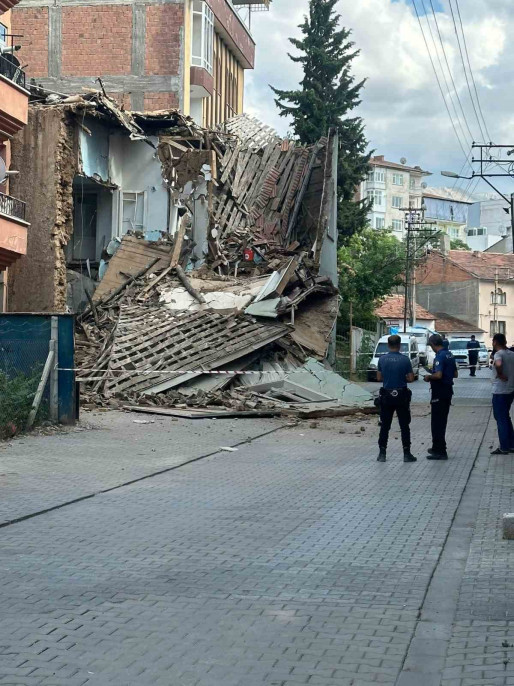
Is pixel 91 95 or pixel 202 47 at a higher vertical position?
pixel 202 47

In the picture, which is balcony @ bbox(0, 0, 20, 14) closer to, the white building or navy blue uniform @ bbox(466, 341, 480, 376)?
navy blue uniform @ bbox(466, 341, 480, 376)

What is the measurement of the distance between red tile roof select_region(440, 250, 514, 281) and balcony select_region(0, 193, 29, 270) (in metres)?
72.5

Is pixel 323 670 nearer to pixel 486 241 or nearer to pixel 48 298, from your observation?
pixel 48 298

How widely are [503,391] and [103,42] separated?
32.6 m

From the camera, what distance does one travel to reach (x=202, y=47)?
44.1m

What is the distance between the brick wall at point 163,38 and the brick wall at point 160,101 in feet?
2.88

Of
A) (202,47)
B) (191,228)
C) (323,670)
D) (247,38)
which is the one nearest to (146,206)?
(191,228)

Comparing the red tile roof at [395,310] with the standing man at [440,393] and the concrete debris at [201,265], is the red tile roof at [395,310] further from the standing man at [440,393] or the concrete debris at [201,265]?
the standing man at [440,393]

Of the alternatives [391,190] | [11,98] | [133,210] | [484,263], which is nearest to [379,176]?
[391,190]

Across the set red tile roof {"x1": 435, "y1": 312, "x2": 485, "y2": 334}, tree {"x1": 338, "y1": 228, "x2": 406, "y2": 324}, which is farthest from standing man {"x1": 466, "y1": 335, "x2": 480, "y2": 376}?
red tile roof {"x1": 435, "y1": 312, "x2": 485, "y2": 334}

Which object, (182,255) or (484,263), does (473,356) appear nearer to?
(182,255)

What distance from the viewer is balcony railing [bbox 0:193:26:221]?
2491 cm

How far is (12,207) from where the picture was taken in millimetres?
25812

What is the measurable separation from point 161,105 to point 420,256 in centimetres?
3513
